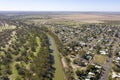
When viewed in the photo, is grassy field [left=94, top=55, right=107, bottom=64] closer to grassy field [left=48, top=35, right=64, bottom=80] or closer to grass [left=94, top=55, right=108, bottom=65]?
grass [left=94, top=55, right=108, bottom=65]

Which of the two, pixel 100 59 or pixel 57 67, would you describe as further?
pixel 100 59

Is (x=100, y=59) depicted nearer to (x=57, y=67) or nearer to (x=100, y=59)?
(x=100, y=59)

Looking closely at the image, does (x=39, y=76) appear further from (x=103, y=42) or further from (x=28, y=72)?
(x=103, y=42)

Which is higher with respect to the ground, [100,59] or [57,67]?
[100,59]

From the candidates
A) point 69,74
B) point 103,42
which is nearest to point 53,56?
point 69,74

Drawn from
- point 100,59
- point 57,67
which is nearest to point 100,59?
point 100,59

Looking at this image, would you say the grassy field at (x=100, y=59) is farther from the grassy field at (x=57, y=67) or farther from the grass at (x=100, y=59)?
the grassy field at (x=57, y=67)

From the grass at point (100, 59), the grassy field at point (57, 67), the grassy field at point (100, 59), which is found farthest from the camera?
the grassy field at point (100, 59)

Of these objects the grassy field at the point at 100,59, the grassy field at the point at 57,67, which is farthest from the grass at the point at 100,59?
the grassy field at the point at 57,67

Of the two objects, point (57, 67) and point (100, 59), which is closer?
point (57, 67)

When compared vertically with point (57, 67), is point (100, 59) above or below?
above

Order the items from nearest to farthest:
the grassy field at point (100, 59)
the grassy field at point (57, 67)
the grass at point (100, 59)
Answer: the grassy field at point (57, 67) → the grass at point (100, 59) → the grassy field at point (100, 59)

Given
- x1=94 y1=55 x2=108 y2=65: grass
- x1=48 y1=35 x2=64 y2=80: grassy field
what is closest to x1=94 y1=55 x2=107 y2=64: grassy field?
x1=94 y1=55 x2=108 y2=65: grass
